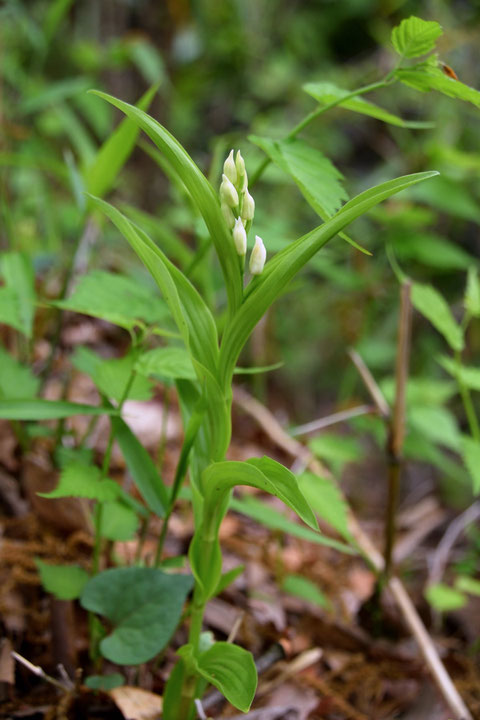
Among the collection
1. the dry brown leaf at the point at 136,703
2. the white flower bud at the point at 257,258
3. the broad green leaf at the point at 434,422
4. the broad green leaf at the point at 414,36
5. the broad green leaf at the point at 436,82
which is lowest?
the dry brown leaf at the point at 136,703

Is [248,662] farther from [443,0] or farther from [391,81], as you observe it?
[443,0]

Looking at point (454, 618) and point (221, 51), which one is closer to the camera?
point (454, 618)

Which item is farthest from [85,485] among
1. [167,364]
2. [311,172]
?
[311,172]

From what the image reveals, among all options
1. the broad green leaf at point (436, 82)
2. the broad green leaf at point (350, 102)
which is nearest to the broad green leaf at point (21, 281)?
the broad green leaf at point (350, 102)

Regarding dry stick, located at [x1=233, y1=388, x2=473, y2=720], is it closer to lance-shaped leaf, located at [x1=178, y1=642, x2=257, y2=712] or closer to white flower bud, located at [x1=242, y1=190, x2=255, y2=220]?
lance-shaped leaf, located at [x1=178, y1=642, x2=257, y2=712]

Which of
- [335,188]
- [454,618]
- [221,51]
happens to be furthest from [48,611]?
[221,51]

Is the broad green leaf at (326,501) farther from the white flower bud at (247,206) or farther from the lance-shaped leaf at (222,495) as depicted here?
the white flower bud at (247,206)

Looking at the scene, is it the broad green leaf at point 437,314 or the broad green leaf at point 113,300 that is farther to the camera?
the broad green leaf at point 437,314

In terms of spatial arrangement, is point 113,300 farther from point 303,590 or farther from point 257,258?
point 303,590
